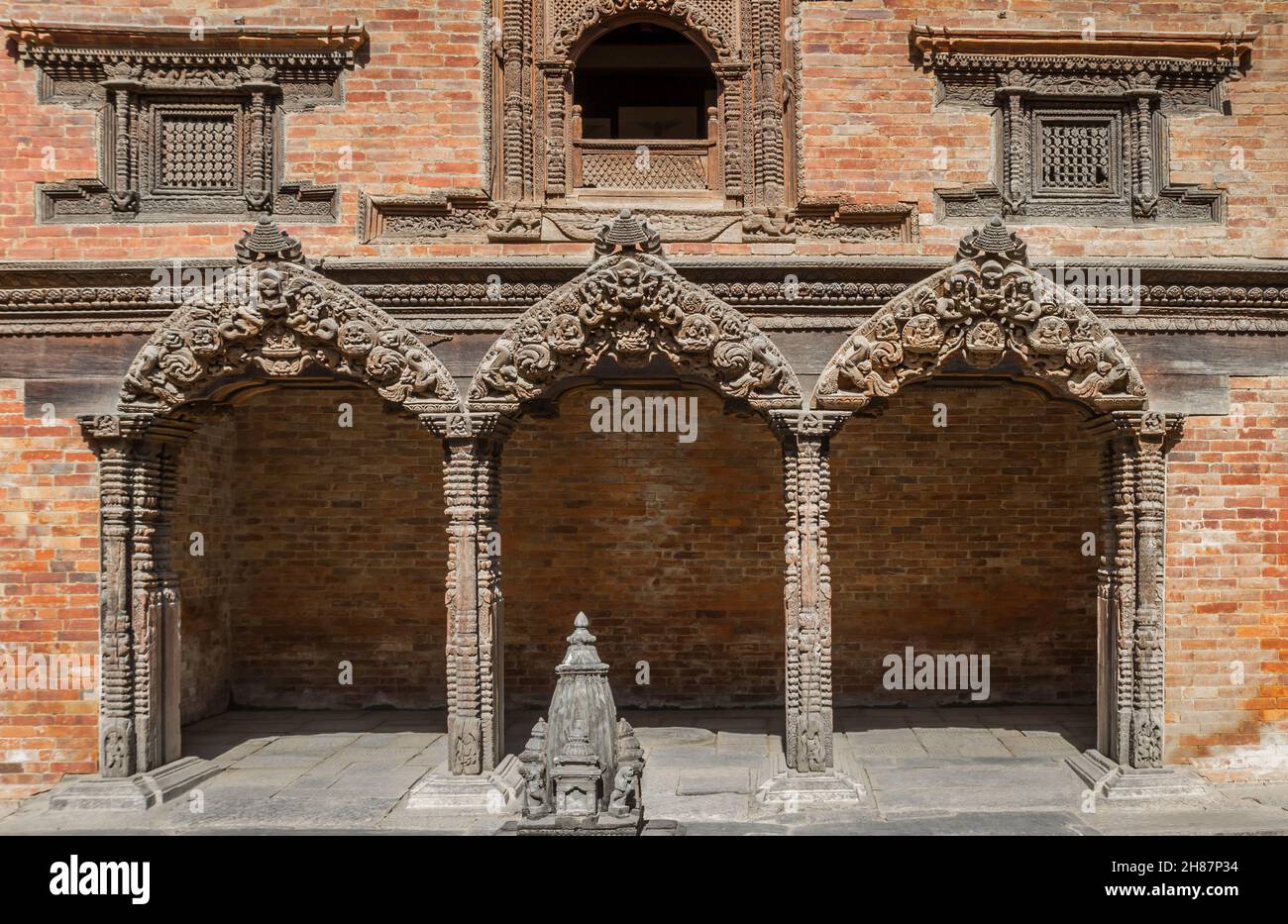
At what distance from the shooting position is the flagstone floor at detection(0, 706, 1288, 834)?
6.67 m

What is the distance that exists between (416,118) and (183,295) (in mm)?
2237

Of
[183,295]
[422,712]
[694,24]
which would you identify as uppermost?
[694,24]

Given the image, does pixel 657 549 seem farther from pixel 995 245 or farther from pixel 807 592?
pixel 995 245

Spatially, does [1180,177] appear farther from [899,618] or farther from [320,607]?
[320,607]

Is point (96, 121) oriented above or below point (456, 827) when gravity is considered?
above

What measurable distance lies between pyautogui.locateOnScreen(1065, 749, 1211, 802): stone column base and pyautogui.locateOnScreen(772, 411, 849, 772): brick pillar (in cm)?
200

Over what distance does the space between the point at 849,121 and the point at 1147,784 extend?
213 inches

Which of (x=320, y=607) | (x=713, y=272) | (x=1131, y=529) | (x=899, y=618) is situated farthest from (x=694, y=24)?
(x=320, y=607)

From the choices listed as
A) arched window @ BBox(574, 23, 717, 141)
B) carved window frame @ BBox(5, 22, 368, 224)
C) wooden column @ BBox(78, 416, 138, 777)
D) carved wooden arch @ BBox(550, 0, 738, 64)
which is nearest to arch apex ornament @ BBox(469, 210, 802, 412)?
carved wooden arch @ BBox(550, 0, 738, 64)

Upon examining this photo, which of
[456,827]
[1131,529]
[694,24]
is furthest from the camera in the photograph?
[694,24]

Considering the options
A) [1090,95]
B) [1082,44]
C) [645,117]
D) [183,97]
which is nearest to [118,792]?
[183,97]

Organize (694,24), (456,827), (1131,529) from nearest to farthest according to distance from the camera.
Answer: (456,827)
(1131,529)
(694,24)

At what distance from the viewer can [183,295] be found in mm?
7316

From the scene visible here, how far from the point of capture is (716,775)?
7.73m
